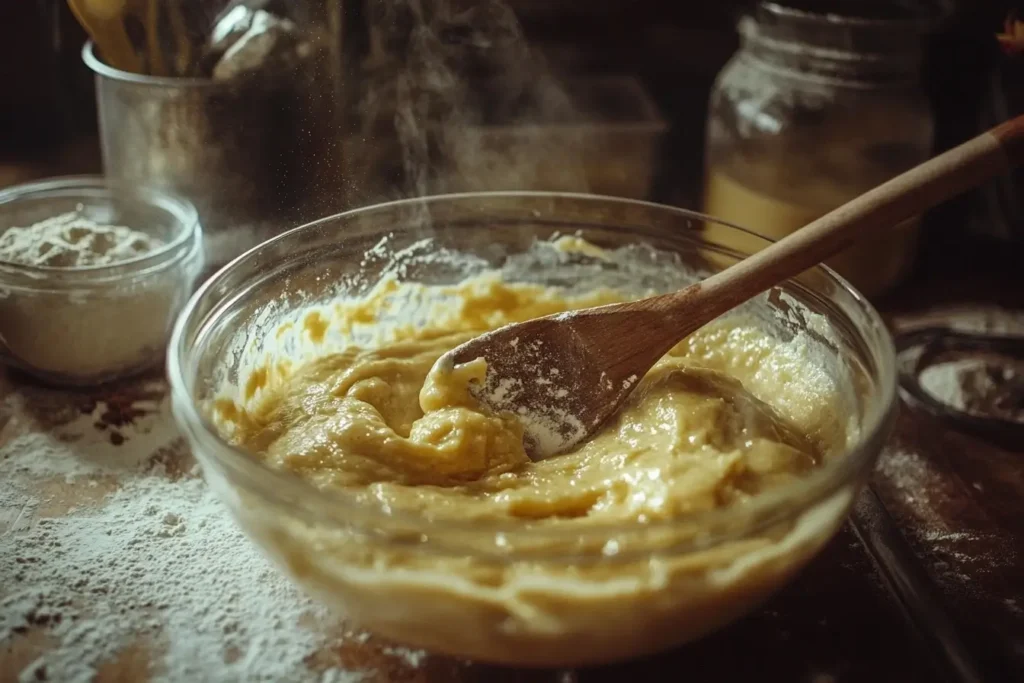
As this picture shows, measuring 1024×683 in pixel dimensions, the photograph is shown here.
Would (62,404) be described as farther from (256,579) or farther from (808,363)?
(808,363)

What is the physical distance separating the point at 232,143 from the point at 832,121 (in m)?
0.91

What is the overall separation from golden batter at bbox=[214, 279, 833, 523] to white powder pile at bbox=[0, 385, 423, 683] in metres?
0.12

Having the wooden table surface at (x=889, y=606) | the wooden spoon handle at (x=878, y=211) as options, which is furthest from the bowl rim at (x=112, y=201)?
the wooden spoon handle at (x=878, y=211)

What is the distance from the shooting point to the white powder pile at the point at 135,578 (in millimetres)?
788

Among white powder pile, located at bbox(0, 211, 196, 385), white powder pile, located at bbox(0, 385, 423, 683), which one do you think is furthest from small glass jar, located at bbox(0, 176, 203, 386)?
white powder pile, located at bbox(0, 385, 423, 683)

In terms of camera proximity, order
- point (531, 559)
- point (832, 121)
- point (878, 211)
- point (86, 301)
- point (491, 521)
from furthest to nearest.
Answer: point (832, 121), point (86, 301), point (878, 211), point (491, 521), point (531, 559)

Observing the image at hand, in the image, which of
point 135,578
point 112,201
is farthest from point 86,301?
point 135,578

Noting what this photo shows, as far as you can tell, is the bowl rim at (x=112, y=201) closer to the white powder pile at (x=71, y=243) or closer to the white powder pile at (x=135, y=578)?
the white powder pile at (x=71, y=243)

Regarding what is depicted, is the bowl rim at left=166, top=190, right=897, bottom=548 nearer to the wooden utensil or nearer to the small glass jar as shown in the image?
the small glass jar

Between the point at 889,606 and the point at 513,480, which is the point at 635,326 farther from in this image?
the point at 889,606

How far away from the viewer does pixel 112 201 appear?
1.33 metres

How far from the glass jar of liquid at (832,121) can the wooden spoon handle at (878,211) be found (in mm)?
444

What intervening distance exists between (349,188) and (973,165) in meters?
0.75

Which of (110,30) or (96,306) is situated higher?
(110,30)
